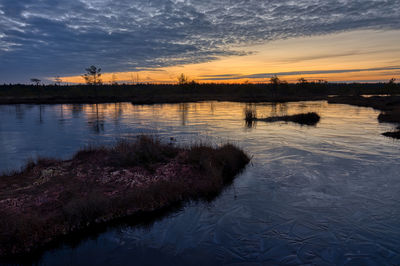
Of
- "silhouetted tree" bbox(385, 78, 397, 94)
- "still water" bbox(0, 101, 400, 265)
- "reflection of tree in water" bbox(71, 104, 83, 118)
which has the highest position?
"silhouetted tree" bbox(385, 78, 397, 94)

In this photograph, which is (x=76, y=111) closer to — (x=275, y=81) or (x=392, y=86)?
(x=275, y=81)

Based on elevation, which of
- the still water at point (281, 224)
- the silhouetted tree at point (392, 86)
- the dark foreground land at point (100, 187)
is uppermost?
the silhouetted tree at point (392, 86)

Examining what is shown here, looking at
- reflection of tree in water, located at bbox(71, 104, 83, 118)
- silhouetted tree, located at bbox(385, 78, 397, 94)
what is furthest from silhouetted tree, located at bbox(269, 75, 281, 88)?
reflection of tree in water, located at bbox(71, 104, 83, 118)

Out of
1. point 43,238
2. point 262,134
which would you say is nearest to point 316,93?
point 262,134

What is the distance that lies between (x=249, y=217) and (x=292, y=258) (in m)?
2.55

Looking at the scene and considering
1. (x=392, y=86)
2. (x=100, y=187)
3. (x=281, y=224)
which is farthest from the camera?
(x=392, y=86)

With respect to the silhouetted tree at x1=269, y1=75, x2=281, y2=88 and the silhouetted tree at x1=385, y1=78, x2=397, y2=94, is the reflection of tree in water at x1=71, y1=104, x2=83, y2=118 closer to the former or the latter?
the silhouetted tree at x1=269, y1=75, x2=281, y2=88

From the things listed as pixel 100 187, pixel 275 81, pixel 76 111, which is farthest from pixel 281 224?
pixel 275 81

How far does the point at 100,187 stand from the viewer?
1129 cm

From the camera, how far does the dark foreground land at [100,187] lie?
27.7ft

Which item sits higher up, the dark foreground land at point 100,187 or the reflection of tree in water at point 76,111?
the reflection of tree in water at point 76,111

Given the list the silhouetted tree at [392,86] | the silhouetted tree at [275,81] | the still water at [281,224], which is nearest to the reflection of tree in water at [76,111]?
the still water at [281,224]

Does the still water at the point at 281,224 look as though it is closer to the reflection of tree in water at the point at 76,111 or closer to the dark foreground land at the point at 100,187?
the dark foreground land at the point at 100,187

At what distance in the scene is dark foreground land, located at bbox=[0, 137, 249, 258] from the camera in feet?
27.7
